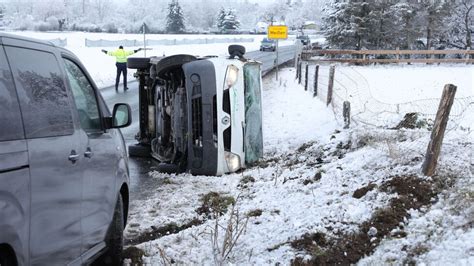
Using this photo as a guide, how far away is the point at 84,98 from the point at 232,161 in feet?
14.0

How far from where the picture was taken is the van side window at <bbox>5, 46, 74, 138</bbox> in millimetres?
2787

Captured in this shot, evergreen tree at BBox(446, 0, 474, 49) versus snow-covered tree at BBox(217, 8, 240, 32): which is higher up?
snow-covered tree at BBox(217, 8, 240, 32)

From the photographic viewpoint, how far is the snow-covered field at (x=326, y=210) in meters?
4.01

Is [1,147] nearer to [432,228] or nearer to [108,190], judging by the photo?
[108,190]

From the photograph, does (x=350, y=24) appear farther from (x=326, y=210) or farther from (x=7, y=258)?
(x=7, y=258)

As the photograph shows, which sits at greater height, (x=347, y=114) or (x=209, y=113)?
(x=209, y=113)

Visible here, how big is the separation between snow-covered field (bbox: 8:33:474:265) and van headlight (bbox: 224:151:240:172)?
23 centimetres

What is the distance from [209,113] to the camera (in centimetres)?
773

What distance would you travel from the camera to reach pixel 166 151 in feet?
29.1

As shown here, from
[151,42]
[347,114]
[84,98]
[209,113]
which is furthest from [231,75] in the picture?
[151,42]

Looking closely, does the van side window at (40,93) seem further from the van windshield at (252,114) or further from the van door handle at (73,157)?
the van windshield at (252,114)

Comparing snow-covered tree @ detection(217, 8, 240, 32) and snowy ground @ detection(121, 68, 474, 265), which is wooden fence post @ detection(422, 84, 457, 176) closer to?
snowy ground @ detection(121, 68, 474, 265)

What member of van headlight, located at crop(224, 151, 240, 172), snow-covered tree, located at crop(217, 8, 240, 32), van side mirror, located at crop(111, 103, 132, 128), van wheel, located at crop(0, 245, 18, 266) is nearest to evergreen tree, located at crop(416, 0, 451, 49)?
van headlight, located at crop(224, 151, 240, 172)

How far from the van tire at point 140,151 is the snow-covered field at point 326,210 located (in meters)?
1.36
